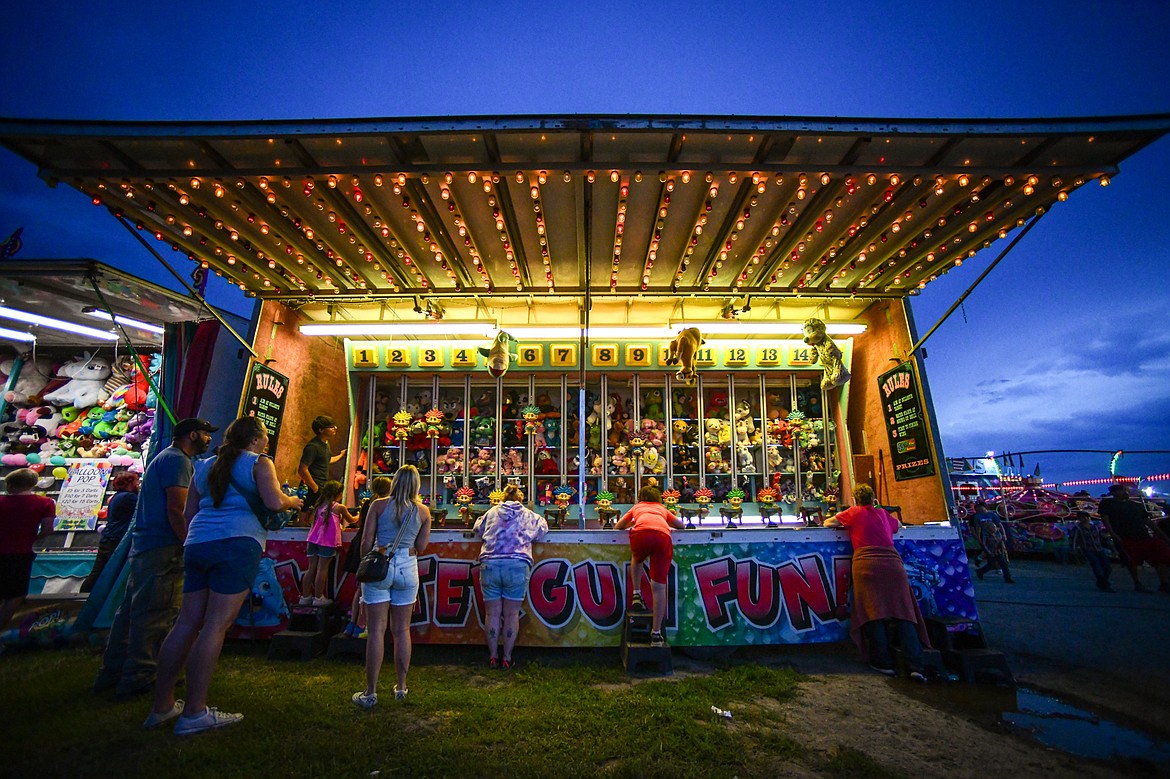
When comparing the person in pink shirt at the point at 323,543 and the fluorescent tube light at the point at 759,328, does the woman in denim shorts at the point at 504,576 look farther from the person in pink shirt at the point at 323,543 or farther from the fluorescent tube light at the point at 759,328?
the fluorescent tube light at the point at 759,328

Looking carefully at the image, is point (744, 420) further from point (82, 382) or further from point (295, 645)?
point (82, 382)

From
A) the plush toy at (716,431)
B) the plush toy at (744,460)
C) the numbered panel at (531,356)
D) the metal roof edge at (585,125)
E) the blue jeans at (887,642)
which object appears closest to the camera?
the metal roof edge at (585,125)

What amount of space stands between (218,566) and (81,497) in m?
8.20

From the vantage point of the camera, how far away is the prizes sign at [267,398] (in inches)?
296

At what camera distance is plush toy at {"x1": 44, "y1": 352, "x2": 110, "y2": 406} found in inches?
363

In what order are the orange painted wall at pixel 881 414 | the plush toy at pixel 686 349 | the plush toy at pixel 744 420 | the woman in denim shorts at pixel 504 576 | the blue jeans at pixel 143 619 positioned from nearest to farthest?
the blue jeans at pixel 143 619 → the woman in denim shorts at pixel 504 576 → the orange painted wall at pixel 881 414 → the plush toy at pixel 686 349 → the plush toy at pixel 744 420

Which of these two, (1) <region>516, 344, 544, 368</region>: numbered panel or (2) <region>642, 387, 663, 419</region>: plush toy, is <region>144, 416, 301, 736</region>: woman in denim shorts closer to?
(1) <region>516, 344, 544, 368</region>: numbered panel

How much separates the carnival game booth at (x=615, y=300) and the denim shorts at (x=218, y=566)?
8.48 ft

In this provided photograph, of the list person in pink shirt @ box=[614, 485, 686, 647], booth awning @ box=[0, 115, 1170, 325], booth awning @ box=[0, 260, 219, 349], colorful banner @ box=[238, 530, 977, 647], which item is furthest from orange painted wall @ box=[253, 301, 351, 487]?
person in pink shirt @ box=[614, 485, 686, 647]

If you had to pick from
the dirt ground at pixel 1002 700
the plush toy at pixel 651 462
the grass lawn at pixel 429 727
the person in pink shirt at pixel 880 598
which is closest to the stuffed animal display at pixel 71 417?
the grass lawn at pixel 429 727

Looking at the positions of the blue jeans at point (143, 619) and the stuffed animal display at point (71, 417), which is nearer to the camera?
the blue jeans at point (143, 619)

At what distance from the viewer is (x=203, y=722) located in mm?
3248

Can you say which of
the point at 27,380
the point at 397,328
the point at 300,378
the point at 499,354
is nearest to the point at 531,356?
the point at 499,354

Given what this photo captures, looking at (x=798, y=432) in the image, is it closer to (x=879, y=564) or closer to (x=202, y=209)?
(x=879, y=564)
